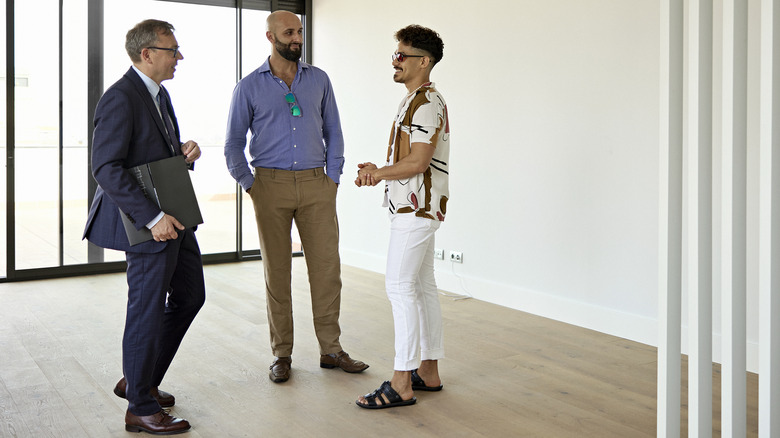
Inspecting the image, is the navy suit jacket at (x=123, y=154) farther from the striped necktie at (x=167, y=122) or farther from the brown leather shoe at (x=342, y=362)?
the brown leather shoe at (x=342, y=362)

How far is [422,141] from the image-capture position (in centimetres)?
296

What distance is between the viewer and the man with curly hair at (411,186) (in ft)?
9.80

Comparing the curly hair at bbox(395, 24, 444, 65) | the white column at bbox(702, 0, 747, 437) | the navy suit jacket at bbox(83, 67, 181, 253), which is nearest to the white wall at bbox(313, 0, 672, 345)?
the curly hair at bbox(395, 24, 444, 65)

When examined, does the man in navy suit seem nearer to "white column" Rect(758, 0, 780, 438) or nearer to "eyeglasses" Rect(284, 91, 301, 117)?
"eyeglasses" Rect(284, 91, 301, 117)

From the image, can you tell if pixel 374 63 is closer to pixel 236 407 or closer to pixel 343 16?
pixel 343 16

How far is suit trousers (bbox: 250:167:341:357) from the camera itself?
3559mm

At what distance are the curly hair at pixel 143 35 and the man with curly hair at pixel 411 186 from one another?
95 cm

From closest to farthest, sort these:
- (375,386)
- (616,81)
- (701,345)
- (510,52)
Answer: (701,345), (375,386), (616,81), (510,52)

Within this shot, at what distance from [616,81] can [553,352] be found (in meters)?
1.70

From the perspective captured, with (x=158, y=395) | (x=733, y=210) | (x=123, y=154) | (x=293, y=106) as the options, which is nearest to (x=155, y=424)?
(x=158, y=395)

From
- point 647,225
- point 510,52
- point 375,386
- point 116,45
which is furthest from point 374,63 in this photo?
point 375,386

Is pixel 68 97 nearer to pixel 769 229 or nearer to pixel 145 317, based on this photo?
pixel 145 317

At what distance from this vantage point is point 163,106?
9.46 feet

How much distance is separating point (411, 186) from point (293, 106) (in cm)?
92
